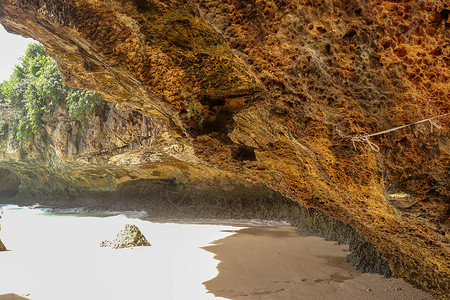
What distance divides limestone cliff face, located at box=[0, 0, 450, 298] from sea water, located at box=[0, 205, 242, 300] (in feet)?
5.86

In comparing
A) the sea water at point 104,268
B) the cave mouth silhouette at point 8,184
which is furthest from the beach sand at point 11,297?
the cave mouth silhouette at point 8,184

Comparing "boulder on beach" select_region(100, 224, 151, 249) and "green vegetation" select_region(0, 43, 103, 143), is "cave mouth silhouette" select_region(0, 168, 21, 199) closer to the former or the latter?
"green vegetation" select_region(0, 43, 103, 143)

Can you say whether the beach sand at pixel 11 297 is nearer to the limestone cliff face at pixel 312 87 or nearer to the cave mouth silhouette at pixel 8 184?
the limestone cliff face at pixel 312 87

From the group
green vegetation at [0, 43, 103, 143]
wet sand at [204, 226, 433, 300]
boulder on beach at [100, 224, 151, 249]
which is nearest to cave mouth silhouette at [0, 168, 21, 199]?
green vegetation at [0, 43, 103, 143]

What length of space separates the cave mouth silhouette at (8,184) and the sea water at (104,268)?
57.2 ft

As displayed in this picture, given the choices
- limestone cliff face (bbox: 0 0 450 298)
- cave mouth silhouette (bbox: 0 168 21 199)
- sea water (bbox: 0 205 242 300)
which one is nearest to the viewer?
limestone cliff face (bbox: 0 0 450 298)

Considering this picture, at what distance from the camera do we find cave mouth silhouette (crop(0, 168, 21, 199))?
2168 centimetres

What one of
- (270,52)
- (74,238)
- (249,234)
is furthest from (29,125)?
(270,52)

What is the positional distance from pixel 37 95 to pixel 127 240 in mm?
9706

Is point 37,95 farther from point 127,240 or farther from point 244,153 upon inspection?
point 244,153

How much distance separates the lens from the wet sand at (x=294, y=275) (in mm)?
3430

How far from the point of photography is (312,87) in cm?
256

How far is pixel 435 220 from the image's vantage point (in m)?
2.17

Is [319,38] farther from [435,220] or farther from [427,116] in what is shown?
[435,220]
